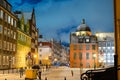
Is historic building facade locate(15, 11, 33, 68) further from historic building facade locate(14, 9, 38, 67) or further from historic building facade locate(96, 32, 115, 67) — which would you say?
historic building facade locate(96, 32, 115, 67)

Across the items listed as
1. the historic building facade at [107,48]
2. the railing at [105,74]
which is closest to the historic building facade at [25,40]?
the historic building facade at [107,48]

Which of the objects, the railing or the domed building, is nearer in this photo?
the railing

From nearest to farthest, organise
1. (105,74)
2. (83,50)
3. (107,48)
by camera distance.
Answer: (105,74), (83,50), (107,48)

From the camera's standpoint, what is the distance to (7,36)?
6162 cm

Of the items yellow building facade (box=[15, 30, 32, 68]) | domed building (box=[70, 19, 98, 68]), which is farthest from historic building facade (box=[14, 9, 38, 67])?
domed building (box=[70, 19, 98, 68])

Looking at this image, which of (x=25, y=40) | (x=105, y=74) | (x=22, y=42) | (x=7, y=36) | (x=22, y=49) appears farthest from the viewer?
(x=25, y=40)

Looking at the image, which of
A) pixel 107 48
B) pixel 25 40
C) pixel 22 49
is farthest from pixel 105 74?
pixel 107 48

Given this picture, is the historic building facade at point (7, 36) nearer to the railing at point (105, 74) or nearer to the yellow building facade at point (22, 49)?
the yellow building facade at point (22, 49)

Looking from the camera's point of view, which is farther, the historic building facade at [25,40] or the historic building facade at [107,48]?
the historic building facade at [107,48]

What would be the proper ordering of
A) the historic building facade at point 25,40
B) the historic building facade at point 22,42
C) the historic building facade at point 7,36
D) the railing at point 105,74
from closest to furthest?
the railing at point 105,74 → the historic building facade at point 7,36 → the historic building facade at point 22,42 → the historic building facade at point 25,40

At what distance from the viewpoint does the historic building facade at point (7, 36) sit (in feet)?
187

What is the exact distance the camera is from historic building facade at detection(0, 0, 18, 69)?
187 feet

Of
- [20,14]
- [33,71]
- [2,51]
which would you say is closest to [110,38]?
[20,14]

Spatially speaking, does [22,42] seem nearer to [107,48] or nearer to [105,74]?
[107,48]
